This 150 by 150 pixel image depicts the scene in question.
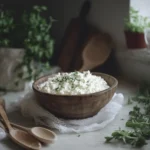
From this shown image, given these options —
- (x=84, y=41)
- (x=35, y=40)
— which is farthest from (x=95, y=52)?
(x=35, y=40)

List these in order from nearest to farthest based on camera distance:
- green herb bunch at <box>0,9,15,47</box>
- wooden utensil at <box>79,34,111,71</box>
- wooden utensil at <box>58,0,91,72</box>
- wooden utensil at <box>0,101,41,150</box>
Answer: wooden utensil at <box>0,101,41,150</box>, green herb bunch at <box>0,9,15,47</box>, wooden utensil at <box>79,34,111,71</box>, wooden utensil at <box>58,0,91,72</box>

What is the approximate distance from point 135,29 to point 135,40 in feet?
0.14

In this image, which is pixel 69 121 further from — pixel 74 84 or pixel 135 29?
pixel 135 29

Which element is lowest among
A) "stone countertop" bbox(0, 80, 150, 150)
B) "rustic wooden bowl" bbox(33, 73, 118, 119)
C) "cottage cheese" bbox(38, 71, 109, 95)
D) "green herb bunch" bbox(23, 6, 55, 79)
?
"stone countertop" bbox(0, 80, 150, 150)

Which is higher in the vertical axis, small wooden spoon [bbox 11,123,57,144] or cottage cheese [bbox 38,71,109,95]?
cottage cheese [bbox 38,71,109,95]

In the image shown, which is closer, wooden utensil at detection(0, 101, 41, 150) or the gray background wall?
wooden utensil at detection(0, 101, 41, 150)

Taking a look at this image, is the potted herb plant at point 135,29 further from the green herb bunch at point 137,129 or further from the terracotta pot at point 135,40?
the green herb bunch at point 137,129

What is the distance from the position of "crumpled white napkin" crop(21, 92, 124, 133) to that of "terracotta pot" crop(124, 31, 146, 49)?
1.18ft

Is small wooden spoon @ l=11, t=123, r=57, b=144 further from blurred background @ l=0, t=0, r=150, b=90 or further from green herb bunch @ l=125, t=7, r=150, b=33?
green herb bunch @ l=125, t=7, r=150, b=33

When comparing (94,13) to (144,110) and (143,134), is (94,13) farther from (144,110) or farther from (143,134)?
(143,134)

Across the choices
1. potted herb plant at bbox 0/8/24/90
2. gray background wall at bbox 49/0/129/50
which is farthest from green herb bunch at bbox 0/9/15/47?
gray background wall at bbox 49/0/129/50

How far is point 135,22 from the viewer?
121 cm

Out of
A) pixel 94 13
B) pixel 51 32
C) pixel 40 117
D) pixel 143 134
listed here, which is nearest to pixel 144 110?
pixel 143 134

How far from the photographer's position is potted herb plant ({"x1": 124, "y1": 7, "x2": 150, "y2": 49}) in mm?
1188
